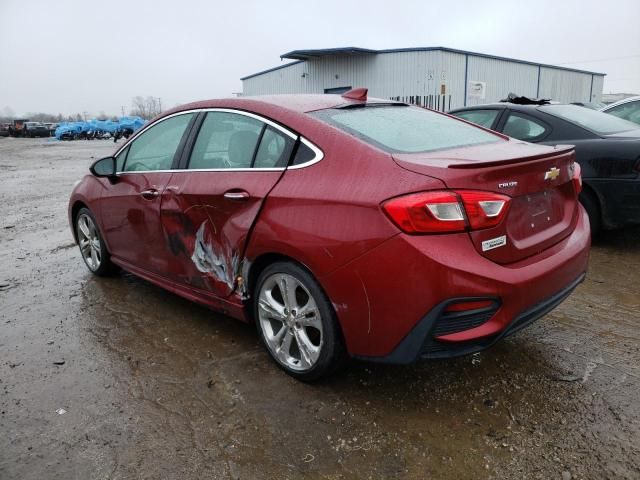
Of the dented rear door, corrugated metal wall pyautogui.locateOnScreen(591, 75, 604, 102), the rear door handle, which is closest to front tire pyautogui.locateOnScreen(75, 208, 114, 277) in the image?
the dented rear door

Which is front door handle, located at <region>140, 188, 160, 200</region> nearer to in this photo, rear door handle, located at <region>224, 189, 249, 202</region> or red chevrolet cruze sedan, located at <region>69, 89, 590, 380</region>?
red chevrolet cruze sedan, located at <region>69, 89, 590, 380</region>

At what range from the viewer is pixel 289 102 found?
3.03 meters

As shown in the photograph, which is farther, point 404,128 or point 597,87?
point 597,87

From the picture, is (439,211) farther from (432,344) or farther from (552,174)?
(552,174)

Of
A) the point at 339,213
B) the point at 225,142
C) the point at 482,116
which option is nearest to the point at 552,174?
the point at 339,213

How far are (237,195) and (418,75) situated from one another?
24.0 metres

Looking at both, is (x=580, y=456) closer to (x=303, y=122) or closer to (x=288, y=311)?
(x=288, y=311)

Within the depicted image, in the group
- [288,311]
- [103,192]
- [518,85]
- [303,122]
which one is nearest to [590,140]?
[303,122]

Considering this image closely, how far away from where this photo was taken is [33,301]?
425 cm

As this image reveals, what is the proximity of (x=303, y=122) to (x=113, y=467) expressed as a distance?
1.89 meters

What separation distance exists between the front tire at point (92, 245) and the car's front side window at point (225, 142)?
1734 mm

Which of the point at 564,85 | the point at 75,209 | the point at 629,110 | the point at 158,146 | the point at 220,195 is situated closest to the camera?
the point at 220,195

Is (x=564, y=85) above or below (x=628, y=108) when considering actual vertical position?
above

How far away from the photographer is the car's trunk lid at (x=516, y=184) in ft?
7.23
